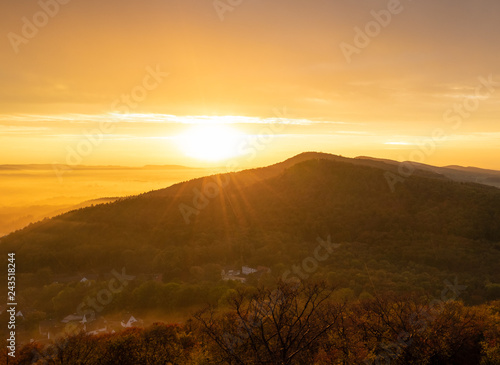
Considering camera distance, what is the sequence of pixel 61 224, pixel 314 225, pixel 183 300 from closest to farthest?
pixel 183 300
pixel 314 225
pixel 61 224

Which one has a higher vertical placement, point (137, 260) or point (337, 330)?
point (337, 330)

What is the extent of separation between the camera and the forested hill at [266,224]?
66250mm

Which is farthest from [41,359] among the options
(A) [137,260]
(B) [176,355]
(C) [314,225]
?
(C) [314,225]

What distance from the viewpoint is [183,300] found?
47.9 metres

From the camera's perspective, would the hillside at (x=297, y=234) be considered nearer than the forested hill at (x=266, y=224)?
Yes

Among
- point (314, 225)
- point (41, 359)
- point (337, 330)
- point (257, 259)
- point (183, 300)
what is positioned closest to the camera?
point (41, 359)

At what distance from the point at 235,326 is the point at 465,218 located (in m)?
60.3

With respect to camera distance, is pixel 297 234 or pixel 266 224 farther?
pixel 266 224

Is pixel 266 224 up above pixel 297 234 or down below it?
above

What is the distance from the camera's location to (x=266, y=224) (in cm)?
8131

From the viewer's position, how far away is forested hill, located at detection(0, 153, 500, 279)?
66.2 meters

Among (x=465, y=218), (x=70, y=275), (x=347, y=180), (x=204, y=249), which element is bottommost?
(x=70, y=275)

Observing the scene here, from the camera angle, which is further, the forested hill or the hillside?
the forested hill

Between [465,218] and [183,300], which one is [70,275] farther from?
[465,218]
